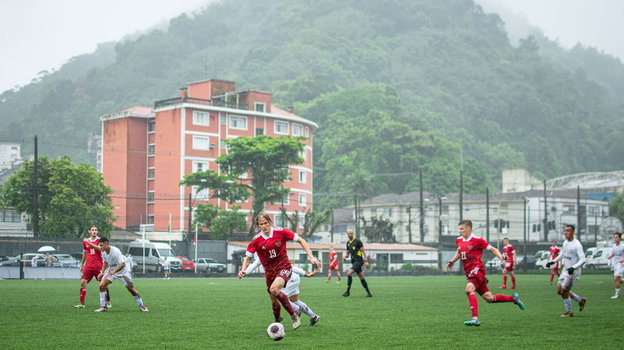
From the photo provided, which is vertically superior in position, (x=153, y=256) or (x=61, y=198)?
(x=61, y=198)

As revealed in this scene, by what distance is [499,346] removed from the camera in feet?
35.6

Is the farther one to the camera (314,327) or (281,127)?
→ (281,127)

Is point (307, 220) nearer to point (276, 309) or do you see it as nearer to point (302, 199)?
point (302, 199)

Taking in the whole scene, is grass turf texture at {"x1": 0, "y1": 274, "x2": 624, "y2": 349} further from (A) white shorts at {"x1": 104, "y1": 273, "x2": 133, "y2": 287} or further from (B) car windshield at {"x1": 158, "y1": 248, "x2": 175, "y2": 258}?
(B) car windshield at {"x1": 158, "y1": 248, "x2": 175, "y2": 258}

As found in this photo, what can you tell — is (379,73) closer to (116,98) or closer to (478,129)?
(478,129)

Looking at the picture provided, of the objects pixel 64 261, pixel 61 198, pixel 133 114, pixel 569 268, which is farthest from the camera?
pixel 133 114

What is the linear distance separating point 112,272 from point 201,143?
72839mm

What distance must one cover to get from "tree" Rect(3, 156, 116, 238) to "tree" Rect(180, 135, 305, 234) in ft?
28.4

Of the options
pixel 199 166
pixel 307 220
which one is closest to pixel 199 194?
pixel 199 166

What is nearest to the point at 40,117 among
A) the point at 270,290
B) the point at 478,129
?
the point at 478,129

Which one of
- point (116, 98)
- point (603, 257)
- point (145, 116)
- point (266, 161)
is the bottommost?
point (603, 257)

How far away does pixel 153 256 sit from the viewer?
179 ft

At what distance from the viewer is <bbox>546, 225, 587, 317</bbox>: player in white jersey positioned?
1562 centimetres

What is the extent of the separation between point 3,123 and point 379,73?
303 feet
